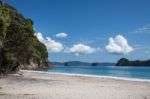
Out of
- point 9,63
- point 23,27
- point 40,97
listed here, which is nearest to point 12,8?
point 23,27

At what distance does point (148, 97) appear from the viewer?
1570 cm

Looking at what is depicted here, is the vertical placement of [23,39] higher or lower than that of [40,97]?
higher

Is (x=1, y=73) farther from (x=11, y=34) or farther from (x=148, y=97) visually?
(x=148, y=97)

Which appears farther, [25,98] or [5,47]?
[5,47]

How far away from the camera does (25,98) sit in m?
14.0

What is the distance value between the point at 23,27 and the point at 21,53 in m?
3.07

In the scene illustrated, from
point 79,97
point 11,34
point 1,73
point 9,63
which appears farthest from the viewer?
point 9,63

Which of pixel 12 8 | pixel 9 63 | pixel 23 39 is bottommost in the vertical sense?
pixel 9 63

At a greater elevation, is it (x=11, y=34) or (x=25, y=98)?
(x=11, y=34)

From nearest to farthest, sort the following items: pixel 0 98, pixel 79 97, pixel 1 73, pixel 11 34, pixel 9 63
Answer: pixel 0 98 → pixel 79 97 → pixel 11 34 → pixel 1 73 → pixel 9 63

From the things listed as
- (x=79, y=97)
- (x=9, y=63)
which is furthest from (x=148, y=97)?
(x=9, y=63)

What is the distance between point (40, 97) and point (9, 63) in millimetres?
23780

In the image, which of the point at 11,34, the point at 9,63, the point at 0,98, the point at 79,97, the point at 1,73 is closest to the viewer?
the point at 0,98

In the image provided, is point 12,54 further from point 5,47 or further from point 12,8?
point 12,8
